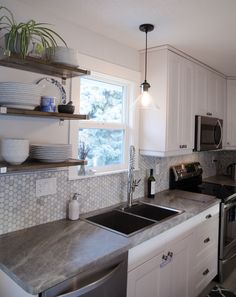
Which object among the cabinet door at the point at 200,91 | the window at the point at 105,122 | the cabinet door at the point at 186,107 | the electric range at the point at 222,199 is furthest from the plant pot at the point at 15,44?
the electric range at the point at 222,199

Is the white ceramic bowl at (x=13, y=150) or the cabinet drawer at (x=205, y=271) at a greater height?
the white ceramic bowl at (x=13, y=150)

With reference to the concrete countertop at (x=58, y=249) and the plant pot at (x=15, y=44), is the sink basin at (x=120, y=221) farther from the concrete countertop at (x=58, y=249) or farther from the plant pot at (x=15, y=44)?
the plant pot at (x=15, y=44)

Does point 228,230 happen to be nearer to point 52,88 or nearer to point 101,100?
point 101,100

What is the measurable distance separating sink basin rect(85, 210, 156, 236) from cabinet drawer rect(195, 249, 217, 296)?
0.75 m

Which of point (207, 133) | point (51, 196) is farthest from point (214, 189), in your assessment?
point (51, 196)

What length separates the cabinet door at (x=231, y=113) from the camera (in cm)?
351

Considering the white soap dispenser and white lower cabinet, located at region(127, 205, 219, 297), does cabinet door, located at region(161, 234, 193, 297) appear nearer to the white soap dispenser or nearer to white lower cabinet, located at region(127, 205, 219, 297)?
white lower cabinet, located at region(127, 205, 219, 297)

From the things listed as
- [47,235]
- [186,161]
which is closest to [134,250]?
[47,235]

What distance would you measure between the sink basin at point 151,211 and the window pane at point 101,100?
799 mm

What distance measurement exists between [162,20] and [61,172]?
127 cm

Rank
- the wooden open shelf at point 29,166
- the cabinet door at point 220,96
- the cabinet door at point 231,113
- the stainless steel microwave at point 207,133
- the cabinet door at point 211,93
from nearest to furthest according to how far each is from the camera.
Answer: the wooden open shelf at point 29,166
the stainless steel microwave at point 207,133
the cabinet door at point 211,93
the cabinet door at point 220,96
the cabinet door at point 231,113

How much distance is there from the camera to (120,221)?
6.74 feet

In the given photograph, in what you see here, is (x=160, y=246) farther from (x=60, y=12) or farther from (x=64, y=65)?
(x=60, y=12)

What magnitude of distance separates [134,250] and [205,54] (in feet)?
6.34
